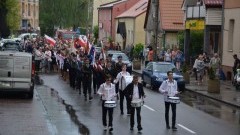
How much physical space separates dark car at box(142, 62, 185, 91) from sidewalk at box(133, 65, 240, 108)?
0.90 metres

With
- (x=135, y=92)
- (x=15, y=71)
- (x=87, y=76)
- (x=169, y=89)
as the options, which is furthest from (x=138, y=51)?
(x=135, y=92)

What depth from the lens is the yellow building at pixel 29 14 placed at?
376 ft

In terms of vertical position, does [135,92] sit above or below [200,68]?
below

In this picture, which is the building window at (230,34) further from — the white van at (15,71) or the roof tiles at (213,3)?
the white van at (15,71)

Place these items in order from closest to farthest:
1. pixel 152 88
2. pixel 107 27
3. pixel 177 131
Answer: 1. pixel 177 131
2. pixel 152 88
3. pixel 107 27

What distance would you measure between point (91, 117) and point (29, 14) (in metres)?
102

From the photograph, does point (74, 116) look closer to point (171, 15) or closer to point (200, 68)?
point (200, 68)

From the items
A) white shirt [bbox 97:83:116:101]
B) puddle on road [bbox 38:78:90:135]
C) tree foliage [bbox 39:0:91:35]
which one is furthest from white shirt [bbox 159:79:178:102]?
tree foliage [bbox 39:0:91:35]

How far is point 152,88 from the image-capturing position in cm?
3300

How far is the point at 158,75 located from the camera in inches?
1284

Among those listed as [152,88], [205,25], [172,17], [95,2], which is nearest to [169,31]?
[172,17]

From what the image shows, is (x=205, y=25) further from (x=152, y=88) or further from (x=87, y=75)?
(x=87, y=75)

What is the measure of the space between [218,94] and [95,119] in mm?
11571

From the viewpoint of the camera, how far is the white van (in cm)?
2505
